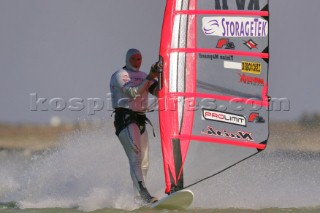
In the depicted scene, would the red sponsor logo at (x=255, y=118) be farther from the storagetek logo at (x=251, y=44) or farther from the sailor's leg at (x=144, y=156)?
the sailor's leg at (x=144, y=156)

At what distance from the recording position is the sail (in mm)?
11188

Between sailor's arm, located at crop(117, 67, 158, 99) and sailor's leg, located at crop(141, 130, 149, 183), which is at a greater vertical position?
sailor's arm, located at crop(117, 67, 158, 99)

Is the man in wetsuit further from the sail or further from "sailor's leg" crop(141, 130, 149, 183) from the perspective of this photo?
the sail

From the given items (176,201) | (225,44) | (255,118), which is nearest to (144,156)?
(176,201)

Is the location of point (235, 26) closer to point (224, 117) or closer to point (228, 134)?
point (224, 117)

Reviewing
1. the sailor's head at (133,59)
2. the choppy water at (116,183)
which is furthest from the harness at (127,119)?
the choppy water at (116,183)

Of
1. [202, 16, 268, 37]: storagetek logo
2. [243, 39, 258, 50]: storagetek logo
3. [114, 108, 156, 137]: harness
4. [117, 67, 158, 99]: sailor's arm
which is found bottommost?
[114, 108, 156, 137]: harness

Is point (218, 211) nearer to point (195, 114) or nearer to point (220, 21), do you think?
point (195, 114)

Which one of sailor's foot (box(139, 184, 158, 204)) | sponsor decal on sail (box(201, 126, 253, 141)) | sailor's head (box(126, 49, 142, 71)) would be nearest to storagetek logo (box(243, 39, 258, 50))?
sponsor decal on sail (box(201, 126, 253, 141))

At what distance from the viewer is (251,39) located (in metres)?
11.2

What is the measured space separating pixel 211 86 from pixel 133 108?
1109 mm

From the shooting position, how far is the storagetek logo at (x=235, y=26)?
11.2 meters

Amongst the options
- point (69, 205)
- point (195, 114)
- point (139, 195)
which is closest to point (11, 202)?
point (69, 205)

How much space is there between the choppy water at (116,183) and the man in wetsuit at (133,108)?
57cm
